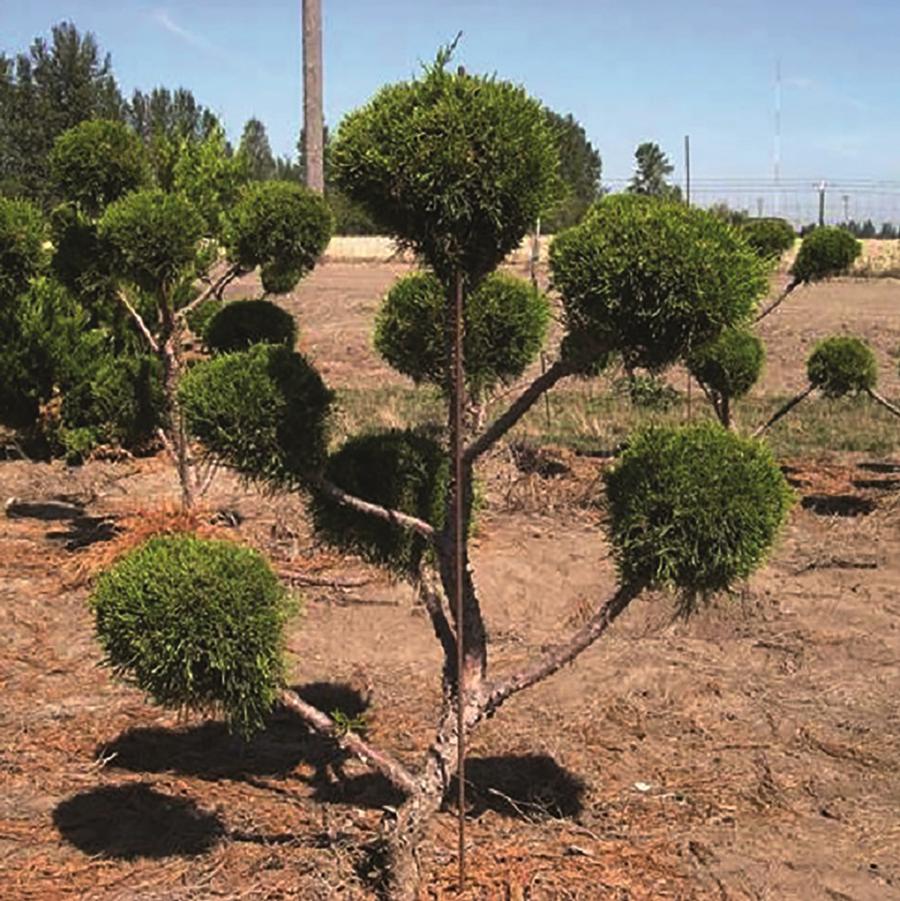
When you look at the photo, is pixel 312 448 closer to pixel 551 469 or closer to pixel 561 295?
pixel 561 295

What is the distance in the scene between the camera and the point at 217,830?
4066 millimetres

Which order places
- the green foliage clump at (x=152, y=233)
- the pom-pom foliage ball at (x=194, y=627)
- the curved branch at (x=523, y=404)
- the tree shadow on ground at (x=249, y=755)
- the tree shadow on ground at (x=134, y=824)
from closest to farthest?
1. the pom-pom foliage ball at (x=194, y=627)
2. the curved branch at (x=523, y=404)
3. the tree shadow on ground at (x=134, y=824)
4. the tree shadow on ground at (x=249, y=755)
5. the green foliage clump at (x=152, y=233)

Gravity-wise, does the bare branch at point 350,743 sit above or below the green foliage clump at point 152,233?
below

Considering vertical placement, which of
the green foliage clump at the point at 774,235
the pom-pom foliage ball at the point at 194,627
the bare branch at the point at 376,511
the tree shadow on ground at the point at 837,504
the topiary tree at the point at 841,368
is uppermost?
the green foliage clump at the point at 774,235

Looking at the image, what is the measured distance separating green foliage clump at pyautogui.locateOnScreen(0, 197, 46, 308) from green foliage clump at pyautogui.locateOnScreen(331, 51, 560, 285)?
17.1 feet

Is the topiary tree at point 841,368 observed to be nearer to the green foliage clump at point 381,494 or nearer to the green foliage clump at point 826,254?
the green foliage clump at point 826,254

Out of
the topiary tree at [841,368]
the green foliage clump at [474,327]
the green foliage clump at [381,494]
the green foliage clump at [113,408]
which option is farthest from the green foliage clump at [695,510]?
the green foliage clump at [113,408]

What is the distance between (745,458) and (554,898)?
143 cm

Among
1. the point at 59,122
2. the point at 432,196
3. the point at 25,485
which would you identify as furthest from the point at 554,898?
the point at 59,122

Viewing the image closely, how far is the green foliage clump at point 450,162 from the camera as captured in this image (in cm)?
301

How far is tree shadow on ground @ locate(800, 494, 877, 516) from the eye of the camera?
8.87m

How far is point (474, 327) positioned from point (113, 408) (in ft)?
25.4

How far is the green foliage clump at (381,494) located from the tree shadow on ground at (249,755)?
97 cm

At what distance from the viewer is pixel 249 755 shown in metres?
4.87
